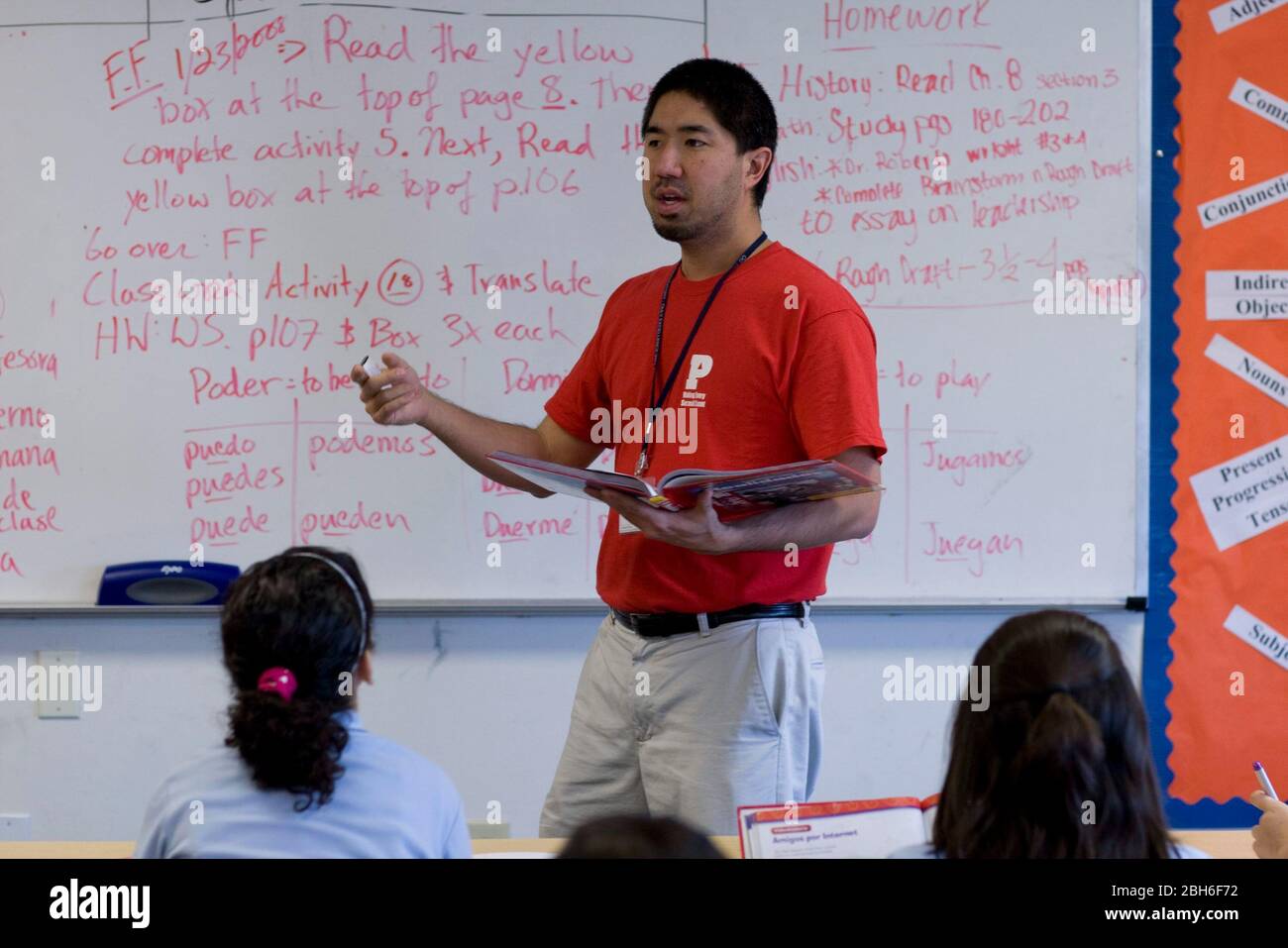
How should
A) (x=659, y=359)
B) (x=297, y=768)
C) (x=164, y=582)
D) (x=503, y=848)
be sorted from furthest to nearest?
(x=164, y=582), (x=659, y=359), (x=503, y=848), (x=297, y=768)

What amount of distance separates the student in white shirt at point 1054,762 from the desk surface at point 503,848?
0.42m

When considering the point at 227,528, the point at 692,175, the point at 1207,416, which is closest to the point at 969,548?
the point at 1207,416

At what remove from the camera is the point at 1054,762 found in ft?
3.73

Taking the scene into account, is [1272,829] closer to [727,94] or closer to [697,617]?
[697,617]

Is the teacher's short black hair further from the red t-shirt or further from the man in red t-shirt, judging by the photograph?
the red t-shirt

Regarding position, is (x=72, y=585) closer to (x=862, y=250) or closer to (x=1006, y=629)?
(x=862, y=250)

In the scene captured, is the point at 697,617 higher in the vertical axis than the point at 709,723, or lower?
higher

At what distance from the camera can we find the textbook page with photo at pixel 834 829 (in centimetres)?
136

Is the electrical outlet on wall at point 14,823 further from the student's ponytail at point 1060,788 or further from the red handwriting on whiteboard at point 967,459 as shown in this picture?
the student's ponytail at point 1060,788

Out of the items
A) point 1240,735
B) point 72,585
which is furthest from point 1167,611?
point 72,585

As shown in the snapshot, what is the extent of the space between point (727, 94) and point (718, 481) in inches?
29.6

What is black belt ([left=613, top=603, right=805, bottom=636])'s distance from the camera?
Result: 193 centimetres
